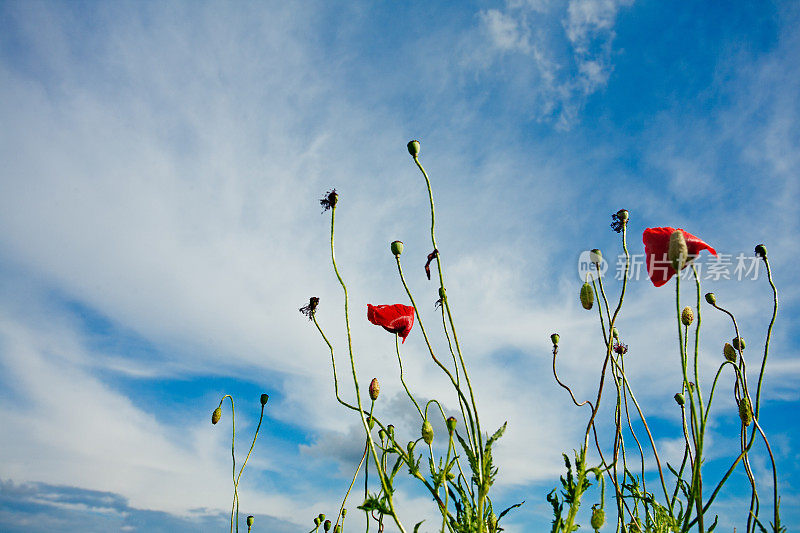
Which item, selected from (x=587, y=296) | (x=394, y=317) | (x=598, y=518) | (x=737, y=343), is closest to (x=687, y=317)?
(x=737, y=343)

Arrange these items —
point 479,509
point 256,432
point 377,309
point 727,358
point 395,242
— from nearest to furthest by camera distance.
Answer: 1. point 479,509
2. point 395,242
3. point 727,358
4. point 377,309
5. point 256,432

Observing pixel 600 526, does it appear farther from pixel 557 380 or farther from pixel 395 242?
pixel 395 242

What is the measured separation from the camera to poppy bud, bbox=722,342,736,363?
2801mm

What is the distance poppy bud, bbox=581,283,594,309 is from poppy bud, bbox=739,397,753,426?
100 centimetres

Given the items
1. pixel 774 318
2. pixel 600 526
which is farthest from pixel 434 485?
pixel 774 318

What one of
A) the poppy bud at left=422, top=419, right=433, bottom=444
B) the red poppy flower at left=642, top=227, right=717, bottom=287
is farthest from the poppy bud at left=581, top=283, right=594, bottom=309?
the poppy bud at left=422, top=419, right=433, bottom=444

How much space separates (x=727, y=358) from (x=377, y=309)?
196cm

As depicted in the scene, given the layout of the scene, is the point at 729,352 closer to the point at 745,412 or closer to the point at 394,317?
the point at 745,412

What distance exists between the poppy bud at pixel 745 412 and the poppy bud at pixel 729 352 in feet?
0.80

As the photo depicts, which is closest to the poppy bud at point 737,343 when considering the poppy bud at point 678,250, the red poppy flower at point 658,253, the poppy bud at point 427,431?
the red poppy flower at point 658,253

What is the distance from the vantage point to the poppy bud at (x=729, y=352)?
2.80 metres

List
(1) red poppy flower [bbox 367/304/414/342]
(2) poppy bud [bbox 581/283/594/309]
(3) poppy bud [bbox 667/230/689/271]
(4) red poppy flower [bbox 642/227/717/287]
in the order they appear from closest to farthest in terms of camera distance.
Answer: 1. (3) poppy bud [bbox 667/230/689/271]
2. (4) red poppy flower [bbox 642/227/717/287]
3. (2) poppy bud [bbox 581/283/594/309]
4. (1) red poppy flower [bbox 367/304/414/342]

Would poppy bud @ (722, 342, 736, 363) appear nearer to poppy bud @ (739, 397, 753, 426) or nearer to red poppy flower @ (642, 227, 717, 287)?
poppy bud @ (739, 397, 753, 426)

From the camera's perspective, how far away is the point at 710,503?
2084 millimetres
